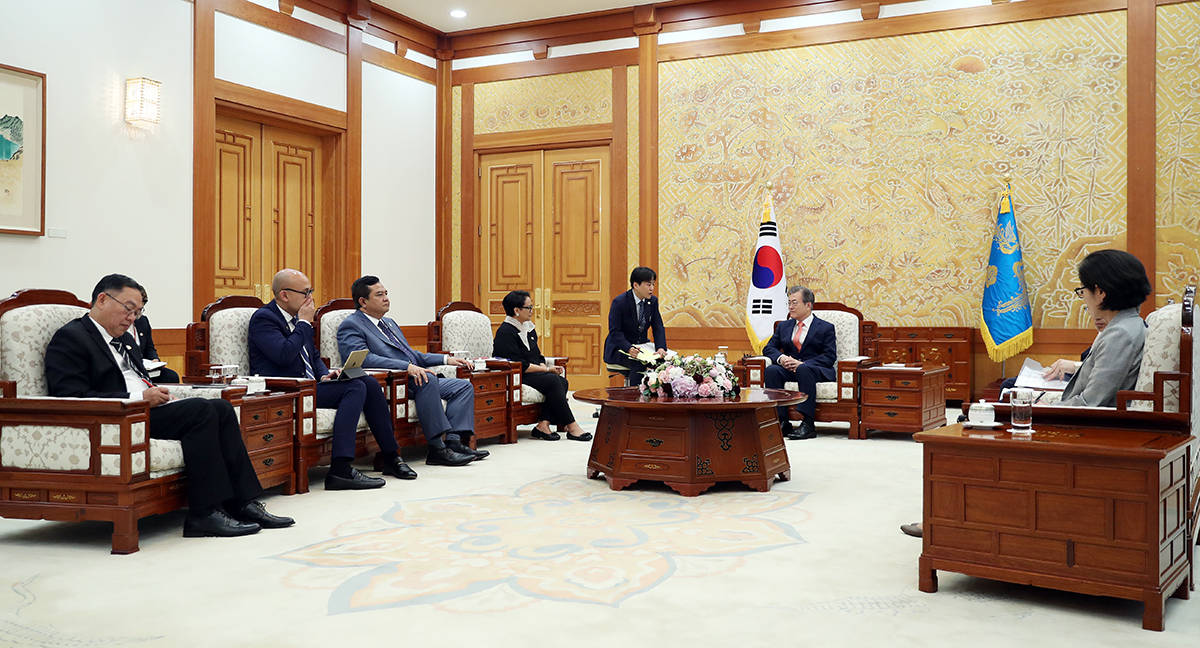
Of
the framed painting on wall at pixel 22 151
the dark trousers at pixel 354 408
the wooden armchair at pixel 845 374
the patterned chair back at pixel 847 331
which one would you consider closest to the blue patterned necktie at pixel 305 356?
the dark trousers at pixel 354 408

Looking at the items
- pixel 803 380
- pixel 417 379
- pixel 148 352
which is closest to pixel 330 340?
pixel 417 379

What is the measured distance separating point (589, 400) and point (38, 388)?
2.67 meters

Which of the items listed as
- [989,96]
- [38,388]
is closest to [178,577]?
[38,388]

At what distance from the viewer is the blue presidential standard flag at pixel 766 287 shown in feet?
29.2

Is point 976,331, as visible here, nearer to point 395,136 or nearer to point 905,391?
point 905,391

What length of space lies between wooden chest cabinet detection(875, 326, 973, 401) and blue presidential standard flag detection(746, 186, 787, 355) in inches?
40.5

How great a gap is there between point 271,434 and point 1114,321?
151 inches

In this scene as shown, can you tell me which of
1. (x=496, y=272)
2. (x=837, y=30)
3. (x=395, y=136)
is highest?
(x=837, y=30)

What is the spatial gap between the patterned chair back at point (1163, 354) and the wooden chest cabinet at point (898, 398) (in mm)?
3596

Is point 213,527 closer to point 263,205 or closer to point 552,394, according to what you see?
point 552,394

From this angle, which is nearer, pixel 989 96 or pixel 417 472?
pixel 417 472

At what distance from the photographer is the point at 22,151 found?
20.4ft

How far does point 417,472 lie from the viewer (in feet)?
17.9

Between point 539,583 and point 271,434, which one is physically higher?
point 271,434
